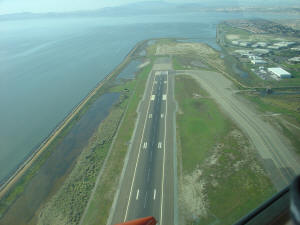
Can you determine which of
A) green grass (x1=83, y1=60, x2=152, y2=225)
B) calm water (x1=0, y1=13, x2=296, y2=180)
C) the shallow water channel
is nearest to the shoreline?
calm water (x1=0, y1=13, x2=296, y2=180)

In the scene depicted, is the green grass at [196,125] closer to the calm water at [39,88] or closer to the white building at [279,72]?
the white building at [279,72]

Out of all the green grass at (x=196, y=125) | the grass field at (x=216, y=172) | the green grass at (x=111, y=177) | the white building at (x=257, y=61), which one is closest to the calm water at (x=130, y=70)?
the green grass at (x=196, y=125)

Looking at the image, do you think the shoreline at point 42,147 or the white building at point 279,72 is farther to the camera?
the white building at point 279,72

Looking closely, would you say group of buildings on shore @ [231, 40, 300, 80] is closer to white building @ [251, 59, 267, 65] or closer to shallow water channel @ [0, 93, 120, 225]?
white building @ [251, 59, 267, 65]

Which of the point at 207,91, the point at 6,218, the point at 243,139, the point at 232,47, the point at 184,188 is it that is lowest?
the point at 6,218

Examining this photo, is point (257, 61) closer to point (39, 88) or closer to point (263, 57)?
point (263, 57)

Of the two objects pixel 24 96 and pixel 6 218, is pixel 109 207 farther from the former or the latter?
pixel 24 96

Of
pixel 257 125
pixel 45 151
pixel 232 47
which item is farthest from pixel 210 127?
pixel 232 47

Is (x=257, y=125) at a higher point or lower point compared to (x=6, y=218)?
higher
